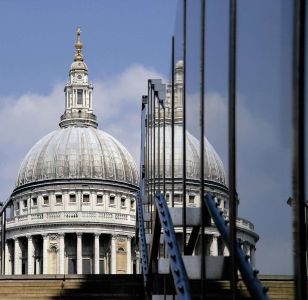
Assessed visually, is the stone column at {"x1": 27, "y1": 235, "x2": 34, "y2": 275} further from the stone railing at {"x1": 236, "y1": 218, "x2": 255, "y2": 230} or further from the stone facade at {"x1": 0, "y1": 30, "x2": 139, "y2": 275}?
the stone railing at {"x1": 236, "y1": 218, "x2": 255, "y2": 230}

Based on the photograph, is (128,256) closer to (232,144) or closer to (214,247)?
(214,247)

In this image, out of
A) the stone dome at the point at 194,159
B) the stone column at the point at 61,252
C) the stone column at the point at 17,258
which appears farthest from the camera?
the stone column at the point at 17,258

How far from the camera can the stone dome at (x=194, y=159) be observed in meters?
5.31

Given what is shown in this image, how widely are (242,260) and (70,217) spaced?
282 ft

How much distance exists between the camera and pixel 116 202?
9288 centimetres

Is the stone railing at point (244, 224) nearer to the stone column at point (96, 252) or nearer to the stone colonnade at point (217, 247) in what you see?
the stone colonnade at point (217, 247)

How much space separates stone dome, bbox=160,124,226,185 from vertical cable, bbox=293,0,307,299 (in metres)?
1.62

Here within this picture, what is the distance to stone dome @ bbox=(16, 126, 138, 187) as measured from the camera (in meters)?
95.2

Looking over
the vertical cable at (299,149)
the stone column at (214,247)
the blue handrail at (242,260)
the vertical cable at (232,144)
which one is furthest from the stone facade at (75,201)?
the vertical cable at (299,149)

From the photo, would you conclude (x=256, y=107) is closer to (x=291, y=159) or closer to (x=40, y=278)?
(x=291, y=159)

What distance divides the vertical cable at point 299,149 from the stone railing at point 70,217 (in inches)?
3394

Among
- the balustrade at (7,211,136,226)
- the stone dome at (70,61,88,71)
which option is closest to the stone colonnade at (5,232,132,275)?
the balustrade at (7,211,136,226)

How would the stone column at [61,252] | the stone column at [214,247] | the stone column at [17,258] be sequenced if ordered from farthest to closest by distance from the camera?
the stone column at [17,258] → the stone column at [61,252] → the stone column at [214,247]

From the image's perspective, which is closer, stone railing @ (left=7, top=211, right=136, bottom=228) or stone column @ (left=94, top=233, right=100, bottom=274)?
stone column @ (left=94, top=233, right=100, bottom=274)
